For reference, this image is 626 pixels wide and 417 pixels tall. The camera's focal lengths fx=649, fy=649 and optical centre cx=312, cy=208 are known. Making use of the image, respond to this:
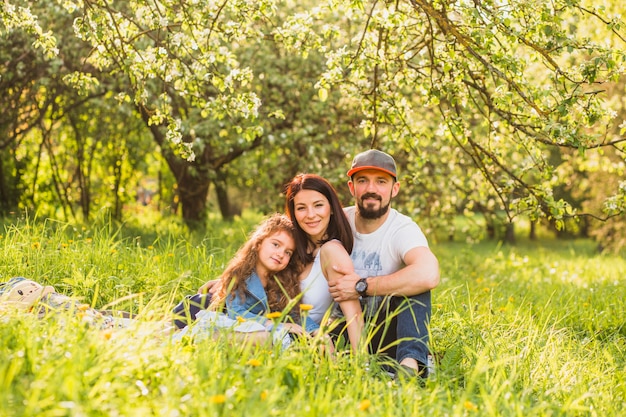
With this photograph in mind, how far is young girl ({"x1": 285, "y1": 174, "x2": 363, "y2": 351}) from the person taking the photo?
4.14 metres

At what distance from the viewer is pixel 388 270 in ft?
13.9

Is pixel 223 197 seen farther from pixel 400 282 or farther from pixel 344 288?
pixel 400 282

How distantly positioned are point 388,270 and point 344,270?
38 centimetres

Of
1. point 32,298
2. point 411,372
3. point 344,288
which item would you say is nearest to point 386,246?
point 344,288

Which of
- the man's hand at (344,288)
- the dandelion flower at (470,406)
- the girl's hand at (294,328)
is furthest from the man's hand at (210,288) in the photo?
the dandelion flower at (470,406)

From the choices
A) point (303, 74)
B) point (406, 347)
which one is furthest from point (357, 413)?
point (303, 74)

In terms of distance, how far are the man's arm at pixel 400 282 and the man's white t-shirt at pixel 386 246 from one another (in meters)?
0.18

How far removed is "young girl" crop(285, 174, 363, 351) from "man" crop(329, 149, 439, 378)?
152 millimetres

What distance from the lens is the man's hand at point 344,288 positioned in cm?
390

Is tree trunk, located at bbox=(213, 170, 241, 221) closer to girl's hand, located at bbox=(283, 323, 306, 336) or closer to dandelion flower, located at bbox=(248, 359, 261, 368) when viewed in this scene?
girl's hand, located at bbox=(283, 323, 306, 336)

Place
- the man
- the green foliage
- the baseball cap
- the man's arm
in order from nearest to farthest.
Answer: the man < the man's arm < the baseball cap < the green foliage

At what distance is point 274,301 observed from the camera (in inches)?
166

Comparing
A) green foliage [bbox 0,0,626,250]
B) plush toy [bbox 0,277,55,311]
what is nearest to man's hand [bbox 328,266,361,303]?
plush toy [bbox 0,277,55,311]

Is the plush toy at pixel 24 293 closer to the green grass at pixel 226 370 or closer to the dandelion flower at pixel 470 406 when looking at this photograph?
the green grass at pixel 226 370
